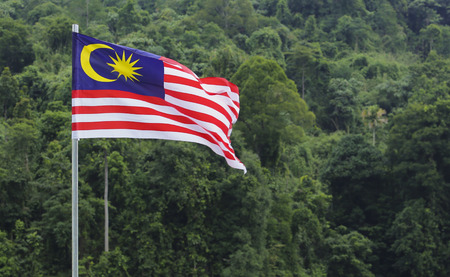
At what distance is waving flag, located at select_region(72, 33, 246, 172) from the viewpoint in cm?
603

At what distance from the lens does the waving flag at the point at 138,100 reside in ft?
19.8

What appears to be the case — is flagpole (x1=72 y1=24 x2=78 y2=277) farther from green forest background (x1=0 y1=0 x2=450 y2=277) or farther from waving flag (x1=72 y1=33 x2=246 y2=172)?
green forest background (x1=0 y1=0 x2=450 y2=277)

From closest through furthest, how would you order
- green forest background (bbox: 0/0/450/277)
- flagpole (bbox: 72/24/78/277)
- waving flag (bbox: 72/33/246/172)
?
flagpole (bbox: 72/24/78/277)
waving flag (bbox: 72/33/246/172)
green forest background (bbox: 0/0/450/277)

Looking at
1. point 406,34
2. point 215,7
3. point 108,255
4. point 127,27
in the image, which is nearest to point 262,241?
point 108,255

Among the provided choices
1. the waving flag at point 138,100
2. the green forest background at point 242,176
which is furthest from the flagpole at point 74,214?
the green forest background at point 242,176

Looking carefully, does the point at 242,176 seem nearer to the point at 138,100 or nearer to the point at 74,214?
the point at 138,100

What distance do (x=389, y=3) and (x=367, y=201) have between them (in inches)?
1175

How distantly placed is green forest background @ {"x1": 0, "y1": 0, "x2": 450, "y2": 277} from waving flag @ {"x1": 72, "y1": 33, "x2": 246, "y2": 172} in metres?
13.4

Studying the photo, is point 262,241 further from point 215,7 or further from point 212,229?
point 215,7

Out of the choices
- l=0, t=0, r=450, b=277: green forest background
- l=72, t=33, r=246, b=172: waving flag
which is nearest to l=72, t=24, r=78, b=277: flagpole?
l=72, t=33, r=246, b=172: waving flag

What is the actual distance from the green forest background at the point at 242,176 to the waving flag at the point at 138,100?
13402 millimetres

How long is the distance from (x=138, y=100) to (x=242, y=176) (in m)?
15.2

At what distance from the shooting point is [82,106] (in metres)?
6.00

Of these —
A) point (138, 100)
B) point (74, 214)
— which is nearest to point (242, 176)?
point (138, 100)
